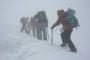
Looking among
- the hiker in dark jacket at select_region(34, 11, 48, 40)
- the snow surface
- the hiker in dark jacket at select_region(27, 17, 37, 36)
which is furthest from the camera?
the hiker in dark jacket at select_region(27, 17, 37, 36)

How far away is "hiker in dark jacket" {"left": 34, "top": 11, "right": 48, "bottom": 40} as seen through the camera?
1662 mm

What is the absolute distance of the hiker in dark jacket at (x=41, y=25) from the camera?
1662 millimetres

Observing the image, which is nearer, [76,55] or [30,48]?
[76,55]

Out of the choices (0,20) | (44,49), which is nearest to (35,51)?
(44,49)

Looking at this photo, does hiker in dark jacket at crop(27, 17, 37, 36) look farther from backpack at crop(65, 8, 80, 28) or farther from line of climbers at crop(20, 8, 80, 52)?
backpack at crop(65, 8, 80, 28)

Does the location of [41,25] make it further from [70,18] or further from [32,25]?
[70,18]

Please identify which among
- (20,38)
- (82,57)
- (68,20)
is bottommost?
(82,57)

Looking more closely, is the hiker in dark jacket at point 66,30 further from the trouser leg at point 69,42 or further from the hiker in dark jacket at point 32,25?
the hiker in dark jacket at point 32,25

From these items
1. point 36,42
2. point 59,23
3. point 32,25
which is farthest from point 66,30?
point 32,25

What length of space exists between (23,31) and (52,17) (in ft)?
2.34

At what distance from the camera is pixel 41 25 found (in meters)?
1.69

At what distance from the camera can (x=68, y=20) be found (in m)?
1.40

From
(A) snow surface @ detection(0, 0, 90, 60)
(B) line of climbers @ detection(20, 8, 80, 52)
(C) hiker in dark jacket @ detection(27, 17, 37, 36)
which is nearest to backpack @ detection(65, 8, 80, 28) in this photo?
(B) line of climbers @ detection(20, 8, 80, 52)

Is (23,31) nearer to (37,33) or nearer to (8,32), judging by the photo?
(8,32)
